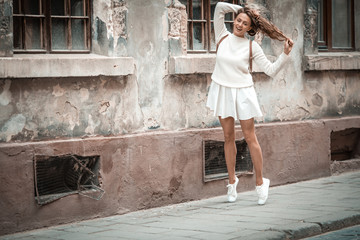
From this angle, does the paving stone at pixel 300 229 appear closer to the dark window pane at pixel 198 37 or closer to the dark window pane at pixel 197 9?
the dark window pane at pixel 198 37

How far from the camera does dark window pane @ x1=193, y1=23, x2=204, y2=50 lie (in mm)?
9008

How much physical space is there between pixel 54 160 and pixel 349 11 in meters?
6.09

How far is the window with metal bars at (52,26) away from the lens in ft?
24.0

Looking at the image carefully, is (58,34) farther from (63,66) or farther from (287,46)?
(287,46)

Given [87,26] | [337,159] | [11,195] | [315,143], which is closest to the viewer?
[11,195]

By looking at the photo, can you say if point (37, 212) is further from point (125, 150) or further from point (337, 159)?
point (337, 159)

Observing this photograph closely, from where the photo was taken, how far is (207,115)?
28.6 ft

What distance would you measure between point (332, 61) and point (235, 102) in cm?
306

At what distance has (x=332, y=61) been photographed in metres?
10.3

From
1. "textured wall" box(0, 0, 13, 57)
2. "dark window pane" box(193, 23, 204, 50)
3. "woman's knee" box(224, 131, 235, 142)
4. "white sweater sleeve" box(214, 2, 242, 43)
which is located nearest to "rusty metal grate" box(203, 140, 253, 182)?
"woman's knee" box(224, 131, 235, 142)

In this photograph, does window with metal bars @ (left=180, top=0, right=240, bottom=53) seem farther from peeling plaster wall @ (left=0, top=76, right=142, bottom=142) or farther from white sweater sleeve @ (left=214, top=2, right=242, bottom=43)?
peeling plaster wall @ (left=0, top=76, right=142, bottom=142)

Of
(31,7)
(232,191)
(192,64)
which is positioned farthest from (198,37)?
(31,7)

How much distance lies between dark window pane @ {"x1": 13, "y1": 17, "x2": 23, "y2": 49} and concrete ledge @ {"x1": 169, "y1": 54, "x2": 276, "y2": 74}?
177 centimetres

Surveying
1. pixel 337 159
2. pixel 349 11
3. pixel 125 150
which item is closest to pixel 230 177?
pixel 125 150
